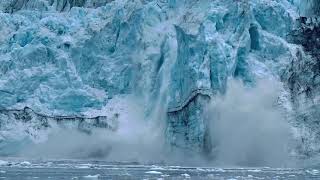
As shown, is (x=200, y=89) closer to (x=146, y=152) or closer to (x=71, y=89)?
(x=146, y=152)

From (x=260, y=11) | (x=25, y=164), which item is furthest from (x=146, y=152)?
(x=260, y=11)

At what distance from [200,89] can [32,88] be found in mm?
6502

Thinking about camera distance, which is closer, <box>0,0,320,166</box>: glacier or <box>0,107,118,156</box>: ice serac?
<box>0,0,320,166</box>: glacier

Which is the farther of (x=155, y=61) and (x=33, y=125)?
(x=155, y=61)

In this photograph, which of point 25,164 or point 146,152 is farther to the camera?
point 146,152

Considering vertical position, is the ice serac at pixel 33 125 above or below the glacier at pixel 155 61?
below

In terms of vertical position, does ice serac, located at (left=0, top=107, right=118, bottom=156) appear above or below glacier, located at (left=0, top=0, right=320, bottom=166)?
below

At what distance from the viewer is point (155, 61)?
856 inches

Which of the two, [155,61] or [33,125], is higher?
[155,61]

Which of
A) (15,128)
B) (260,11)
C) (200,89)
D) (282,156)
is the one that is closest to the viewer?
(282,156)

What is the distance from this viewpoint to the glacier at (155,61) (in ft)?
60.0

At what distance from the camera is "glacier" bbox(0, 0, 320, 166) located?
60.0 ft

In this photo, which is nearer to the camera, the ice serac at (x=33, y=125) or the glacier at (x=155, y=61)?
the glacier at (x=155, y=61)

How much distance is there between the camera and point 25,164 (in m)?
17.6
